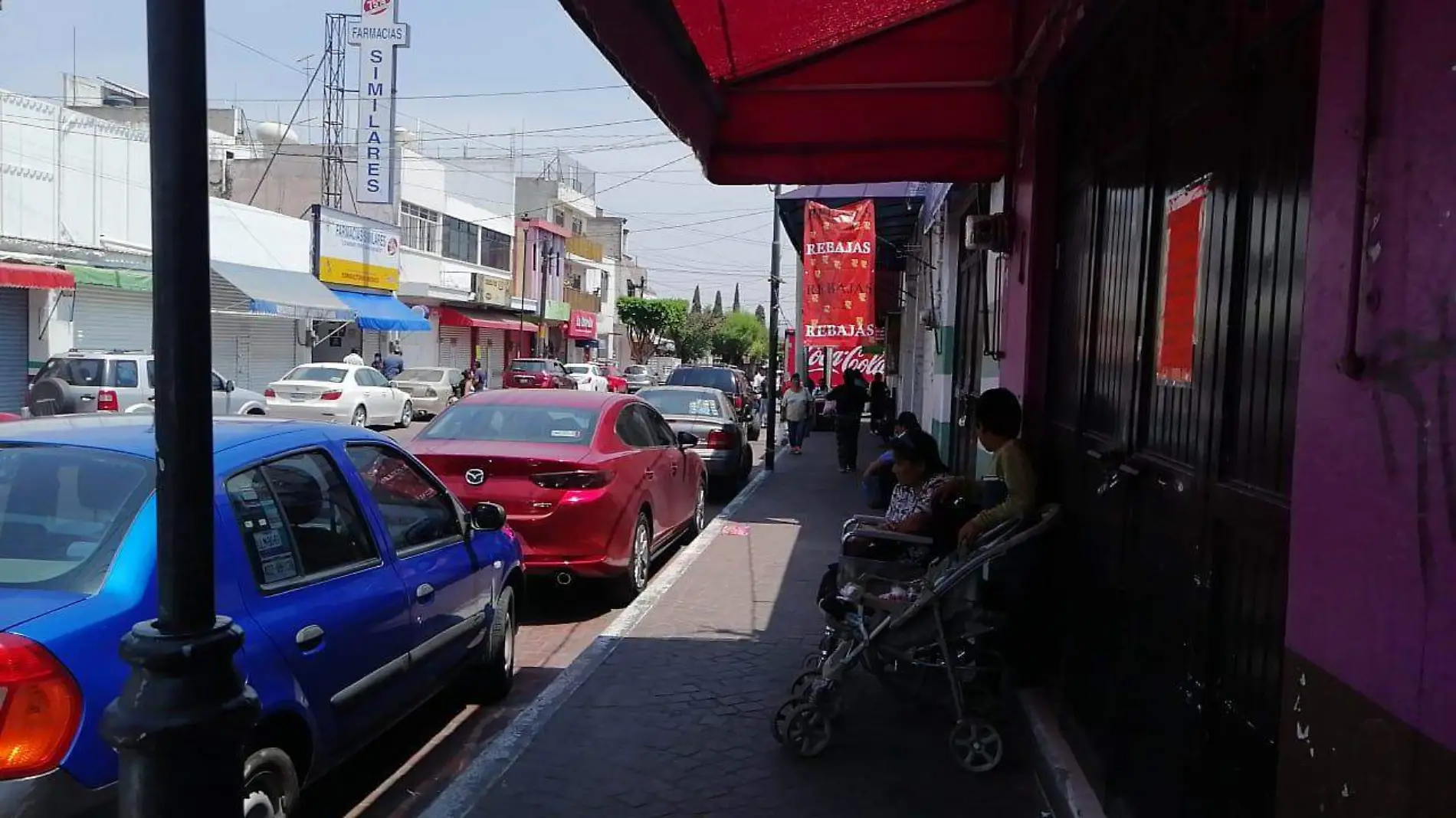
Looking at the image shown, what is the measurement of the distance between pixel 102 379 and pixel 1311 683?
18.1 metres

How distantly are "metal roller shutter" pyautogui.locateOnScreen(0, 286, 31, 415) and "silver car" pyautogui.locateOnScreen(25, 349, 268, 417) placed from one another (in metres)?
4.65

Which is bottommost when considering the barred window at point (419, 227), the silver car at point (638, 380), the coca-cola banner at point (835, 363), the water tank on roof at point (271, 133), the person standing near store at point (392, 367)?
the silver car at point (638, 380)

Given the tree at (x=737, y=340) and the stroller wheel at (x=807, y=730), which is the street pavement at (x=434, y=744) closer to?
the stroller wheel at (x=807, y=730)

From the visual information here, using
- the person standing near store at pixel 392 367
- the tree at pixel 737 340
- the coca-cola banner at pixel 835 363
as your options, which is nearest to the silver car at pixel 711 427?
the coca-cola banner at pixel 835 363

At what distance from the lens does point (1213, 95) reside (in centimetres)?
322

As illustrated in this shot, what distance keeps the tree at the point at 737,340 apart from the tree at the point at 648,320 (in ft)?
41.1

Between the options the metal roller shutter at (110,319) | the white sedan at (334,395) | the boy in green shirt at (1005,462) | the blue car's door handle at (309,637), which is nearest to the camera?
the blue car's door handle at (309,637)

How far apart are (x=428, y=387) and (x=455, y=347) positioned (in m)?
14.9

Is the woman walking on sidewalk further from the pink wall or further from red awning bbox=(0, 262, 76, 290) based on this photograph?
the pink wall

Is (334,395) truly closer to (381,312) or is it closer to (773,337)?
(773,337)

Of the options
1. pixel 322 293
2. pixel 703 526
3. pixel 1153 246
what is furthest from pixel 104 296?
pixel 1153 246

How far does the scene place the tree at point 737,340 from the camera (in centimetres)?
8906

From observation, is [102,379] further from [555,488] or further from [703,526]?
[555,488]

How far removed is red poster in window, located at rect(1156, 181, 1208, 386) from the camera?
3270mm
